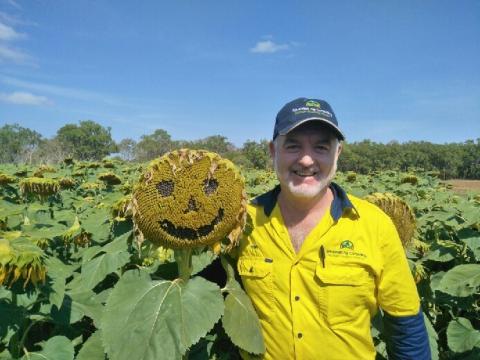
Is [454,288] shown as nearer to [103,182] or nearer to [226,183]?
[226,183]

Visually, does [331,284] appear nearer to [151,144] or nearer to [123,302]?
[123,302]

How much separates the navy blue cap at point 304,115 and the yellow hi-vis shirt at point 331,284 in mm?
441

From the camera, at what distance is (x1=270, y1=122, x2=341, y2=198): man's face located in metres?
2.40

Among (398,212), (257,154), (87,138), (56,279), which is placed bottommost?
(56,279)

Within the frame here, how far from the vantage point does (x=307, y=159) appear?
2.39 m

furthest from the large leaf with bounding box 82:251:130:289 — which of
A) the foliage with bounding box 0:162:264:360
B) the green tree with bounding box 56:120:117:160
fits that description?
the green tree with bounding box 56:120:117:160

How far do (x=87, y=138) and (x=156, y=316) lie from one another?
9410 cm

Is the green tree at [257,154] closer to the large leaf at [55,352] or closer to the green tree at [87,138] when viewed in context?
the green tree at [87,138]

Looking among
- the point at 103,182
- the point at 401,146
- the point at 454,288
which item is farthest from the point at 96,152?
the point at 454,288

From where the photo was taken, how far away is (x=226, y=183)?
173 centimetres

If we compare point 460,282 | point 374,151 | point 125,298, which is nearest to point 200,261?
point 125,298

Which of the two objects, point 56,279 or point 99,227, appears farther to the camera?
point 99,227

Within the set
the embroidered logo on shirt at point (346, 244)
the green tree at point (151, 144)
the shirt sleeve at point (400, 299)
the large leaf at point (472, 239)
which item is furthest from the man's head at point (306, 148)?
the green tree at point (151, 144)

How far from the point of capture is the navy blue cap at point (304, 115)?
2316mm
